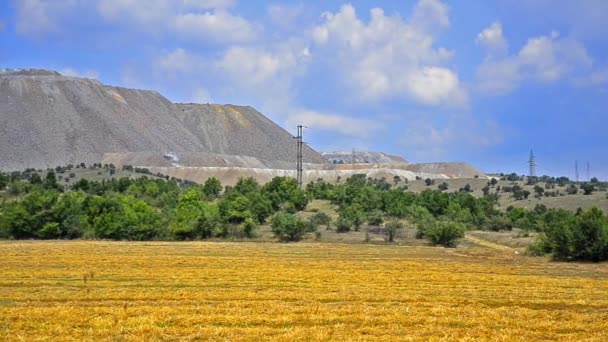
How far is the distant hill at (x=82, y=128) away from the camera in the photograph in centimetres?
15238

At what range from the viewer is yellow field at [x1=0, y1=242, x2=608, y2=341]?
18125 mm

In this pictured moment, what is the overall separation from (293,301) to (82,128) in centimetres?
15073

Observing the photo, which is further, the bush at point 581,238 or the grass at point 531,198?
the grass at point 531,198

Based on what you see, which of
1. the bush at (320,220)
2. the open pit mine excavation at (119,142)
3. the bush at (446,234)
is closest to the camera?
the bush at (446,234)

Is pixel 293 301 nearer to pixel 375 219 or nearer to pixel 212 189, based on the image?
pixel 375 219

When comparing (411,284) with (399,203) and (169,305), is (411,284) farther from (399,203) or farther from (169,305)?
(399,203)

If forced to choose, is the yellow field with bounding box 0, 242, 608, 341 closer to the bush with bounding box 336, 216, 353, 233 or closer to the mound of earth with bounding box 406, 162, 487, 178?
the bush with bounding box 336, 216, 353, 233

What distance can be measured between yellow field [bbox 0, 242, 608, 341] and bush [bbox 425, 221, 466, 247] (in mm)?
28791

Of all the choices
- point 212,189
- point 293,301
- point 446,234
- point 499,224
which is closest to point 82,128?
point 212,189

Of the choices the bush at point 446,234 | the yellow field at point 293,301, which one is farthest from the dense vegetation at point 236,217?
the yellow field at point 293,301

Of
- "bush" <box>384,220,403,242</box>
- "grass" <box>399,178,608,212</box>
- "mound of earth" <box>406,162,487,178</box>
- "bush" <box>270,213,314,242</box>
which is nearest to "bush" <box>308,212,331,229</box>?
"bush" <box>270,213,314,242</box>

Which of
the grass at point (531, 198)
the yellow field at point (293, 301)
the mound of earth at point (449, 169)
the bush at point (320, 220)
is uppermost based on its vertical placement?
the mound of earth at point (449, 169)

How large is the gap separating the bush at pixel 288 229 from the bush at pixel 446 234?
45.8 feet

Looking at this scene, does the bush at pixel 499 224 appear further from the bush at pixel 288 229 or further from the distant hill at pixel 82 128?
the distant hill at pixel 82 128
